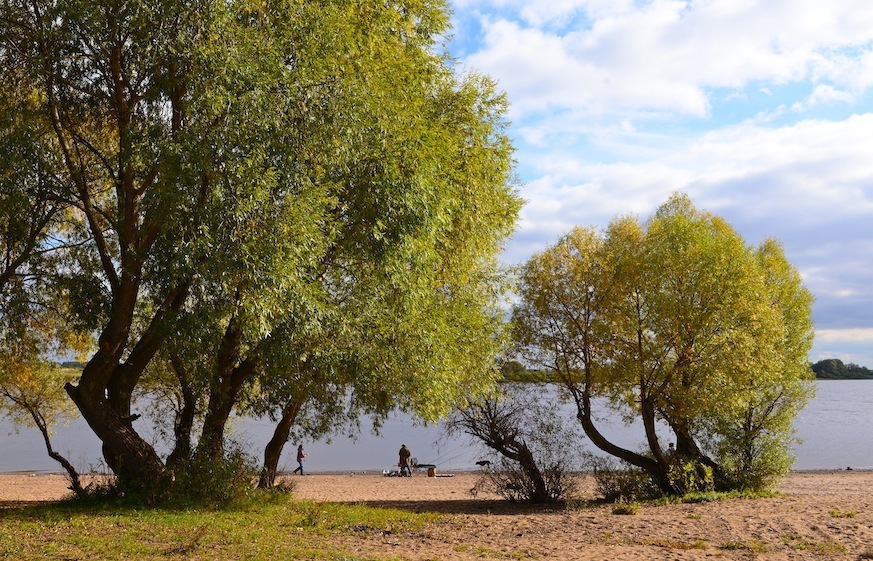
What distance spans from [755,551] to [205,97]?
13.2 m

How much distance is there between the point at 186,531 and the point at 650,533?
31.9ft

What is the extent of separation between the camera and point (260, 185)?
Result: 12.4m

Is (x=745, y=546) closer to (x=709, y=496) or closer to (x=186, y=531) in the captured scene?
(x=709, y=496)

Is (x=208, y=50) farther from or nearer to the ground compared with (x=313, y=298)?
farther from the ground

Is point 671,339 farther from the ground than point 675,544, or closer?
farther from the ground

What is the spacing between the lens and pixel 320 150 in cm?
1359

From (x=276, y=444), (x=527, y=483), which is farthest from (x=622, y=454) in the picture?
(x=276, y=444)

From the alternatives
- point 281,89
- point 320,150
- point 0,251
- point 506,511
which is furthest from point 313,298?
point 506,511

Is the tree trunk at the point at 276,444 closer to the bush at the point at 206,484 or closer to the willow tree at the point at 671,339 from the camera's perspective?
the bush at the point at 206,484

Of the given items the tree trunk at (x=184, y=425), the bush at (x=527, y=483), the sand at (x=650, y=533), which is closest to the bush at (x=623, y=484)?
the bush at (x=527, y=483)

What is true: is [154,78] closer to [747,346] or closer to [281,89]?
[281,89]

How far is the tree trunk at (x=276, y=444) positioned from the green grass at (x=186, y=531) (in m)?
3.09

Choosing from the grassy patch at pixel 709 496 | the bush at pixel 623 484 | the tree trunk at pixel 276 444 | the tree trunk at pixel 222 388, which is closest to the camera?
the tree trunk at pixel 222 388

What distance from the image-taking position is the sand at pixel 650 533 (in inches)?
519
